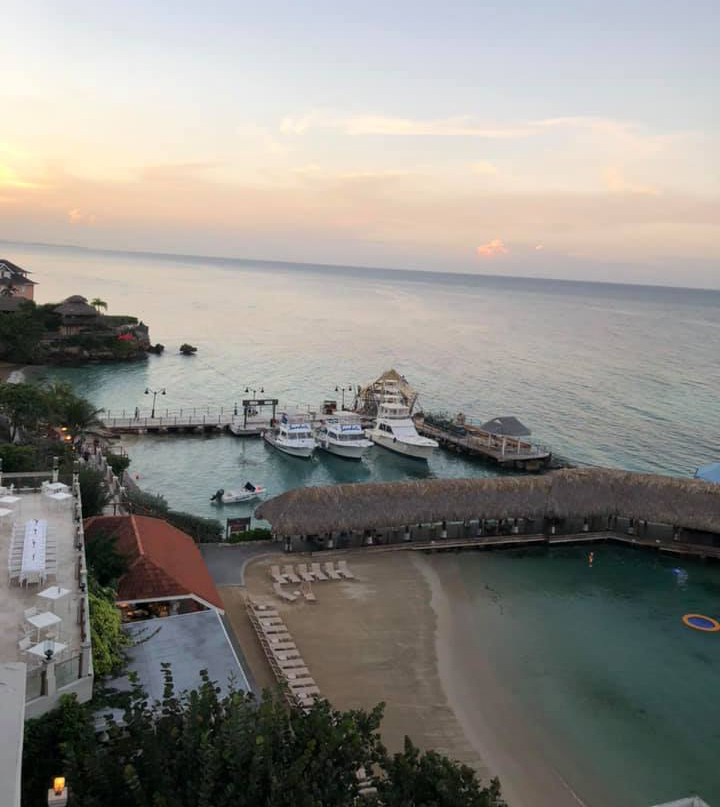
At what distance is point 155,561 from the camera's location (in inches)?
798

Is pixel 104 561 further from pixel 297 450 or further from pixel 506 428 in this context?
pixel 506 428

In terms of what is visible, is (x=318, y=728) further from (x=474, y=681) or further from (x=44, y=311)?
(x=44, y=311)

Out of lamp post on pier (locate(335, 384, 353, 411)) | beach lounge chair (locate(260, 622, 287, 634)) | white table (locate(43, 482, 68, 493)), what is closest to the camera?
beach lounge chair (locate(260, 622, 287, 634))

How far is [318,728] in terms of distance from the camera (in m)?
Answer: 10.9

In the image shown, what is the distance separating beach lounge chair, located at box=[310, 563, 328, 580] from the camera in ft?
85.0

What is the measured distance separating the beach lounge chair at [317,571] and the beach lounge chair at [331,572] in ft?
0.63

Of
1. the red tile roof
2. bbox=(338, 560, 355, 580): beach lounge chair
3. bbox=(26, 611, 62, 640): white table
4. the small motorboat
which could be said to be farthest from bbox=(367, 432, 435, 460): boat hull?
bbox=(26, 611, 62, 640): white table

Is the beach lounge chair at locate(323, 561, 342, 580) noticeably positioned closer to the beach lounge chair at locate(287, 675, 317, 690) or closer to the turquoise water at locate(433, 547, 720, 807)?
the turquoise water at locate(433, 547, 720, 807)

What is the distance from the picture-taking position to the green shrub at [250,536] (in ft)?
95.0

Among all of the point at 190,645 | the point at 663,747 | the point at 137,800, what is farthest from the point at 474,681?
the point at 137,800

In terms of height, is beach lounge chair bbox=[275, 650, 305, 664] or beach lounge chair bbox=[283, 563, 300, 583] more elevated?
beach lounge chair bbox=[275, 650, 305, 664]

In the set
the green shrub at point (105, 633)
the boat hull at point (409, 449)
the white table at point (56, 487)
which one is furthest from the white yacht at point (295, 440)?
the green shrub at point (105, 633)

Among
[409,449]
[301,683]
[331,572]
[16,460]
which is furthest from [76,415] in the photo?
[301,683]

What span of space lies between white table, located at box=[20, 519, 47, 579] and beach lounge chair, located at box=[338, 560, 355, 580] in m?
11.7
